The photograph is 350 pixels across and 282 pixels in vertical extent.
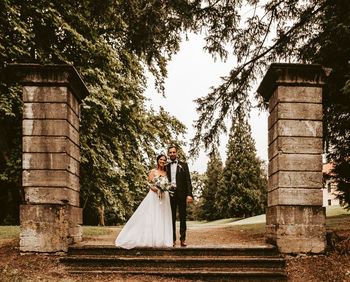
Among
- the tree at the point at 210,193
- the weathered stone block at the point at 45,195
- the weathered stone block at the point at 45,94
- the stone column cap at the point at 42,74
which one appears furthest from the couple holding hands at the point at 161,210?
the tree at the point at 210,193

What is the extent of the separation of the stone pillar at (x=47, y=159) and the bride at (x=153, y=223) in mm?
1121

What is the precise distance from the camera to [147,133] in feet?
48.9

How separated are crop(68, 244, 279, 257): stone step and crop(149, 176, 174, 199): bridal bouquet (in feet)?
3.70

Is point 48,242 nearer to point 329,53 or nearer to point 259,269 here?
point 259,269

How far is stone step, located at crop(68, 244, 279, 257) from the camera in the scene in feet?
20.4

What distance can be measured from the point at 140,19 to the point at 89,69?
509 centimetres

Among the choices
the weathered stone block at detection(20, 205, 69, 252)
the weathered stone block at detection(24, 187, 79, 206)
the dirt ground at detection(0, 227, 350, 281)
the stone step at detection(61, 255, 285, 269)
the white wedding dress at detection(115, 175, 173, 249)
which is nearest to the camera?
the dirt ground at detection(0, 227, 350, 281)

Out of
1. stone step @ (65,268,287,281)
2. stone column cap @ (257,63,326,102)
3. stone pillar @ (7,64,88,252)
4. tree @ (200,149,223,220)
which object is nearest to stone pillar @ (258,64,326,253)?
stone column cap @ (257,63,326,102)

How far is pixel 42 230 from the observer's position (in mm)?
6410

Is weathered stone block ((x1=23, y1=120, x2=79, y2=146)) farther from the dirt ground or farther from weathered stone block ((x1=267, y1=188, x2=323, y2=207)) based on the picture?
weathered stone block ((x1=267, y1=188, x2=323, y2=207))

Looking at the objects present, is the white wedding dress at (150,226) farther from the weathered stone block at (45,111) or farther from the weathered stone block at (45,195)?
the weathered stone block at (45,111)

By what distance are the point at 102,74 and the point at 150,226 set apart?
260 inches

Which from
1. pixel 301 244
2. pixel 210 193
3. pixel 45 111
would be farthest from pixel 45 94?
pixel 210 193

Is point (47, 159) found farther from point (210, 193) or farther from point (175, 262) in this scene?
point (210, 193)
